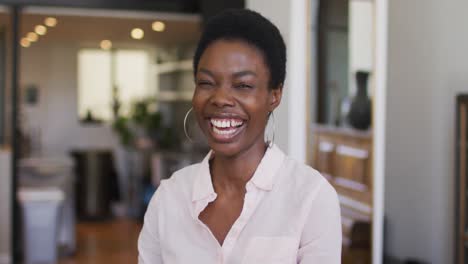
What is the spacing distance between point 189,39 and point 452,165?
290cm

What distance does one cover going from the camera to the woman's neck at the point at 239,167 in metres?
1.29

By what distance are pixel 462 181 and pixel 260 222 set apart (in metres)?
1.59

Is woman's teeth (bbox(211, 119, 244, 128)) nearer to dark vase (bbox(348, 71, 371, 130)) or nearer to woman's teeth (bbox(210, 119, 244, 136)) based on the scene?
woman's teeth (bbox(210, 119, 244, 136))

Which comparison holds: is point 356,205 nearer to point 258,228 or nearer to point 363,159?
point 363,159

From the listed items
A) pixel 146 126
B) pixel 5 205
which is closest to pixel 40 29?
pixel 5 205

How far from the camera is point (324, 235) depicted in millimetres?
1171

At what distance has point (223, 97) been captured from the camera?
121 cm

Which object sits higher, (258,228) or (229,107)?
(229,107)

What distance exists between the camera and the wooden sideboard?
303 cm

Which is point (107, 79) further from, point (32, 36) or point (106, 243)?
point (32, 36)

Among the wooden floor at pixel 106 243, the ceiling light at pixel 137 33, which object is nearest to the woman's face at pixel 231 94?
the ceiling light at pixel 137 33

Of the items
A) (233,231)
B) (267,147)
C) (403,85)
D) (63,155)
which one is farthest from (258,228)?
(63,155)

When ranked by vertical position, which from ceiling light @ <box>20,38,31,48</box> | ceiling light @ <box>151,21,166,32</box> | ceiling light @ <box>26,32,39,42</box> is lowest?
ceiling light @ <box>20,38,31,48</box>

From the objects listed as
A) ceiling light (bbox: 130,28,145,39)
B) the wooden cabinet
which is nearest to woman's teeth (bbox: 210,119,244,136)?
the wooden cabinet
